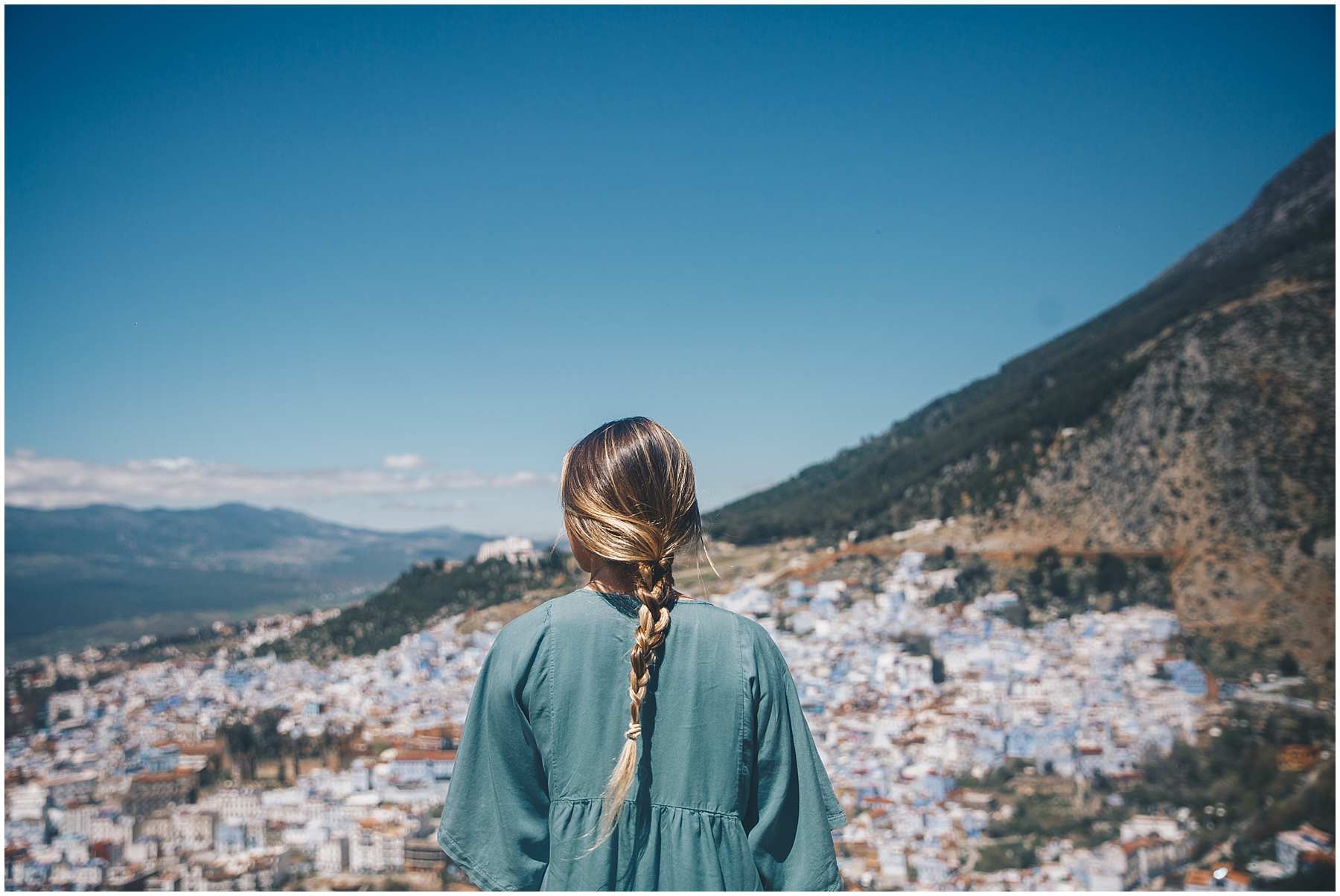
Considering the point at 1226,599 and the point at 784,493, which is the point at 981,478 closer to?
the point at 1226,599

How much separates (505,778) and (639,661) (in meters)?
0.22

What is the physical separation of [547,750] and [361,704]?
1758cm

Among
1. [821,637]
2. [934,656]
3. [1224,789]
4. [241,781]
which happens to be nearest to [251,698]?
[241,781]

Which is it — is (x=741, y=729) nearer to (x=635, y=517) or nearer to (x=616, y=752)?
(x=616, y=752)

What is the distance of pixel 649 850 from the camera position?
0.90 meters

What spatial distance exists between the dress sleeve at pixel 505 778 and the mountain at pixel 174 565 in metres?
50.9

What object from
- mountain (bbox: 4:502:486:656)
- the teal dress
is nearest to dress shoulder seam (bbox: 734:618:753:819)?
the teal dress

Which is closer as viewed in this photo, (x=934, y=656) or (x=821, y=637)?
(x=934, y=656)

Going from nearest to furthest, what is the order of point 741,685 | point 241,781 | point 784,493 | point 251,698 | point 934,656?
point 741,685, point 241,781, point 934,656, point 251,698, point 784,493

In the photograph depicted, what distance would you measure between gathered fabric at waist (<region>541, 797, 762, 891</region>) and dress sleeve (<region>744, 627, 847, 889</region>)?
38 mm

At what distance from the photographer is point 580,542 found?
905 mm

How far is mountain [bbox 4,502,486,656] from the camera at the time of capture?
168 ft

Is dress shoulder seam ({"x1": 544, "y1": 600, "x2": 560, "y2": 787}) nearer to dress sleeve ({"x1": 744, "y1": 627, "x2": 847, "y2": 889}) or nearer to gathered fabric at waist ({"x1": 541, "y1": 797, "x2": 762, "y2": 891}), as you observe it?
gathered fabric at waist ({"x1": 541, "y1": 797, "x2": 762, "y2": 891})

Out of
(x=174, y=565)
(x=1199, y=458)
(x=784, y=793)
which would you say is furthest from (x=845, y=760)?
(x=174, y=565)
